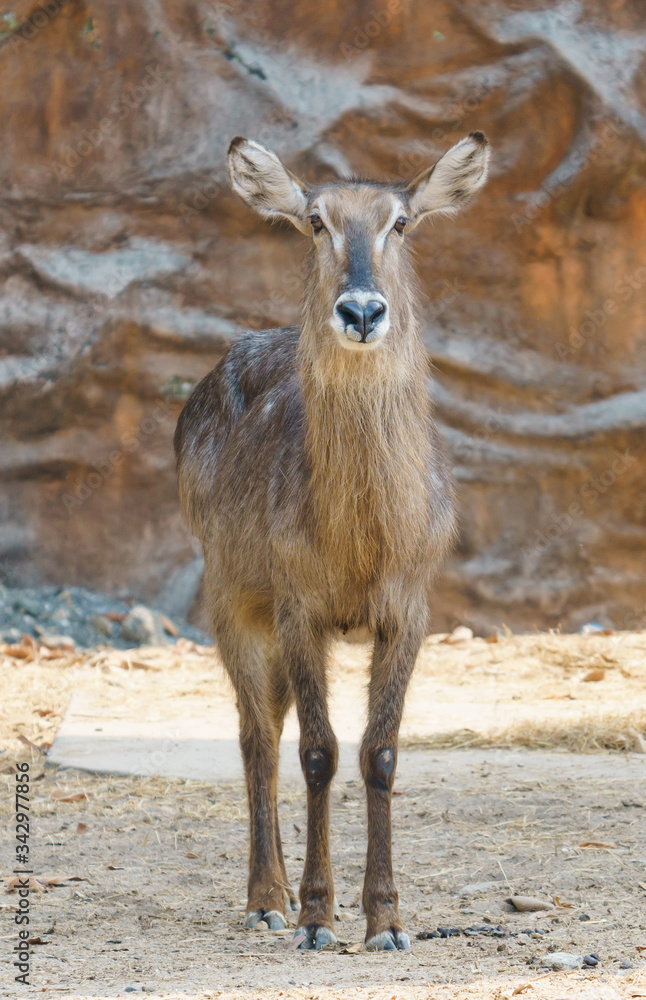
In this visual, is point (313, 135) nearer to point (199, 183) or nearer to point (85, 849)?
point (199, 183)

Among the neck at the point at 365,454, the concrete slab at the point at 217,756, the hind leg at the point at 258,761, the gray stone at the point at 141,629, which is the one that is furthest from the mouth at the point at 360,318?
the gray stone at the point at 141,629

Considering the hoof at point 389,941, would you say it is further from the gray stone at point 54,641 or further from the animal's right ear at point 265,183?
the gray stone at point 54,641

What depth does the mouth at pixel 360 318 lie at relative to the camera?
11.5 feet

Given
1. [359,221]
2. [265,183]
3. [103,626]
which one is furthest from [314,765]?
[103,626]

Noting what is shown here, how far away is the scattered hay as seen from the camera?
225 inches

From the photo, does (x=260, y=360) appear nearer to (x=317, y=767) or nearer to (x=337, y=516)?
(x=337, y=516)

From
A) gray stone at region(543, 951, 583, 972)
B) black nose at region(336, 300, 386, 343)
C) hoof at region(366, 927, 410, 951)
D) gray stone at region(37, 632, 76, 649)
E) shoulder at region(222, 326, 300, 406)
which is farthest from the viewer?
gray stone at region(37, 632, 76, 649)

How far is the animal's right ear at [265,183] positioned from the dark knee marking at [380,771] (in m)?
1.83

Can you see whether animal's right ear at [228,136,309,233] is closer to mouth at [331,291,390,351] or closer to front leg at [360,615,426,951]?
mouth at [331,291,390,351]

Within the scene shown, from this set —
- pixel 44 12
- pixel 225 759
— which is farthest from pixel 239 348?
pixel 44 12

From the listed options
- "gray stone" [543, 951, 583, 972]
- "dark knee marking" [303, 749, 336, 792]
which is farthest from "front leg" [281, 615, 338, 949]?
"gray stone" [543, 951, 583, 972]

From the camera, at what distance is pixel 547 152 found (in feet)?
29.9

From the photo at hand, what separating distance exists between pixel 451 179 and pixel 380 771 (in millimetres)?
2108

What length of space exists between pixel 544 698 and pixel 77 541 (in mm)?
4088
